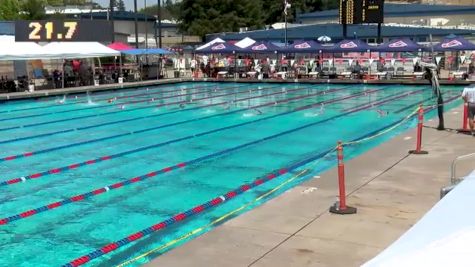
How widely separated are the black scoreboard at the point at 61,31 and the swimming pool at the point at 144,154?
474 cm

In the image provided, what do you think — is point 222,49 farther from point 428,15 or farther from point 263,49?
point 428,15

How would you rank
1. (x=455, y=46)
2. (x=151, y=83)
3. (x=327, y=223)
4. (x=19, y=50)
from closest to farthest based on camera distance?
(x=327, y=223) < (x=19, y=50) < (x=455, y=46) < (x=151, y=83)

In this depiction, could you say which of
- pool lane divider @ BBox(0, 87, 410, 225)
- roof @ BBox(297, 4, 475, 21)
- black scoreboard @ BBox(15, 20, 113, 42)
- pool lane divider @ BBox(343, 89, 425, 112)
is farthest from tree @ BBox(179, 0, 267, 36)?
pool lane divider @ BBox(0, 87, 410, 225)

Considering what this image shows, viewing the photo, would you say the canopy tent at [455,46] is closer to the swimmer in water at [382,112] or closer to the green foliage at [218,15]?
Answer: the swimmer in water at [382,112]

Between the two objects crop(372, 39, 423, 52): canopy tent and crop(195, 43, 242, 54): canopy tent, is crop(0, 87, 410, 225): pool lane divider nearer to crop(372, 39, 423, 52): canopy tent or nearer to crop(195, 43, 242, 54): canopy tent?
crop(372, 39, 423, 52): canopy tent

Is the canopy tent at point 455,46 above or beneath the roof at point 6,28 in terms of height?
beneath

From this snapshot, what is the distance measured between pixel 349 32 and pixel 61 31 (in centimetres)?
2901

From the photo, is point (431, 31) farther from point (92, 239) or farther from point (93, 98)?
point (92, 239)

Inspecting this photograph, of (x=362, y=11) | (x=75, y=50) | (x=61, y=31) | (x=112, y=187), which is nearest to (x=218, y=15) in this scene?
(x=362, y=11)

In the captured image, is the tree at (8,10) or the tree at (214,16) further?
the tree at (214,16)

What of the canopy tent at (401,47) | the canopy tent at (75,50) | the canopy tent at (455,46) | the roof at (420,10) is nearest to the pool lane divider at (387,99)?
the canopy tent at (455,46)

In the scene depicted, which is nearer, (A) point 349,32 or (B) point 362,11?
(B) point 362,11

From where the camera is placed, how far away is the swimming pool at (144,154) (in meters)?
7.28

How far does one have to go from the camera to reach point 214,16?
66312mm
